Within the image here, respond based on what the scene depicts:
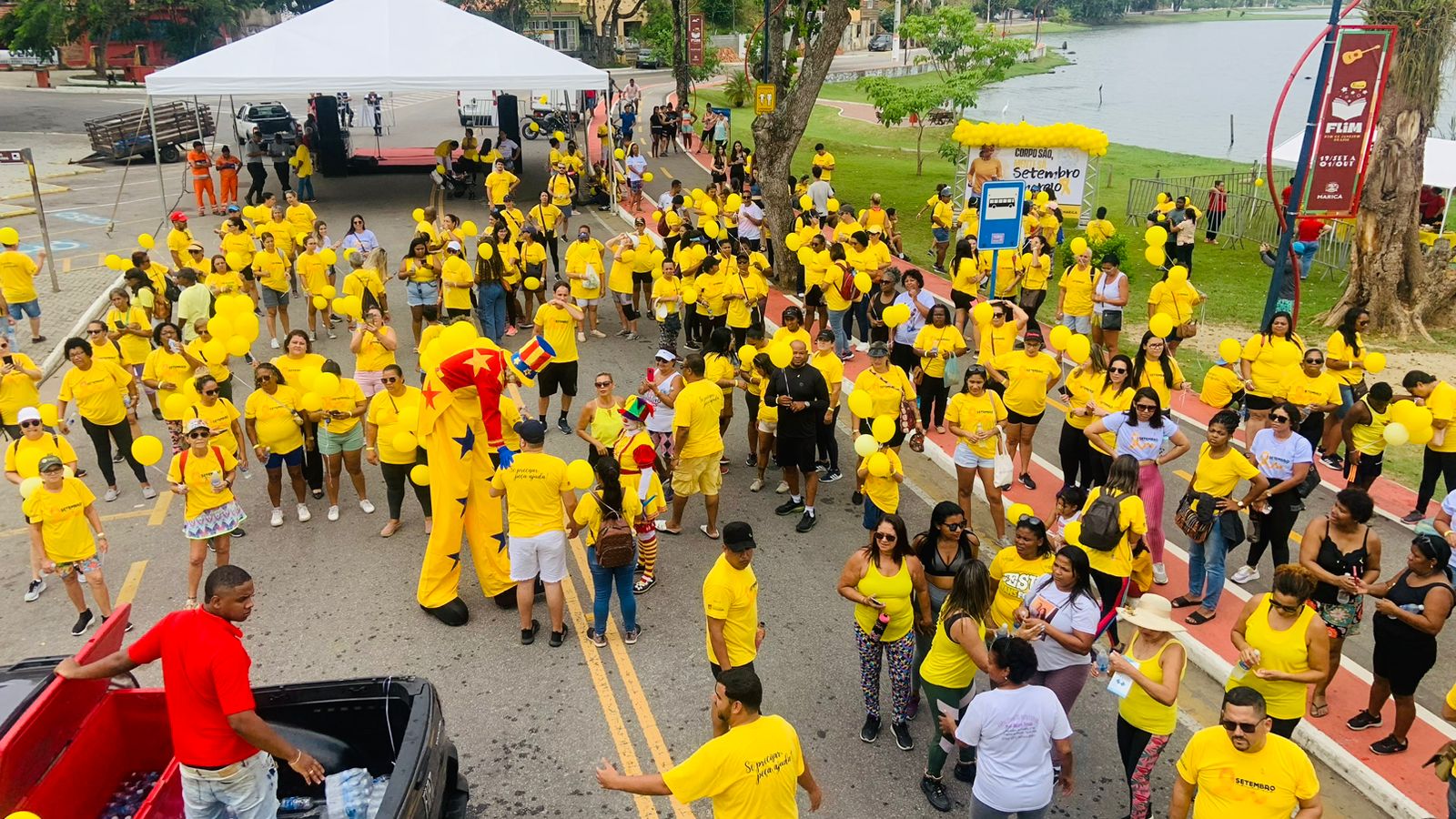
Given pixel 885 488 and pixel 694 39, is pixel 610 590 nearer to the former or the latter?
pixel 885 488

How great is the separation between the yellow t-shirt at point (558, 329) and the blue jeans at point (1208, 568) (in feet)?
20.4

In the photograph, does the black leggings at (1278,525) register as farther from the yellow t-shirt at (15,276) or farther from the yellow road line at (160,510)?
the yellow t-shirt at (15,276)

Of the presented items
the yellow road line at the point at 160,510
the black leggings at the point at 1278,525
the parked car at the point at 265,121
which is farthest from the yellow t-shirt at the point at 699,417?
the parked car at the point at 265,121

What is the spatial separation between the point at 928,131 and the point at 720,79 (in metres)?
30.4

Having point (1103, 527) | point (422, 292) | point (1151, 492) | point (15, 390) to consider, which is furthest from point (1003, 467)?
point (15, 390)

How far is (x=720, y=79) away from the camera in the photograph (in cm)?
6712

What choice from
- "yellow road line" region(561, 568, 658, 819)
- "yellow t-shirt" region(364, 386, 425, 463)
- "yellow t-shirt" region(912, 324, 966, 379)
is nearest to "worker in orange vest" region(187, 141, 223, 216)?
"yellow t-shirt" region(364, 386, 425, 463)

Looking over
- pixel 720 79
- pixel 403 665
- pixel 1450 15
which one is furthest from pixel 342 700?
pixel 720 79

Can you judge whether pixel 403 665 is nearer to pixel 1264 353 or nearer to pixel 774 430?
pixel 774 430

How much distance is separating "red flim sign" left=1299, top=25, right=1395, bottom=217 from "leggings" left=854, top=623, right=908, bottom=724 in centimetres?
867

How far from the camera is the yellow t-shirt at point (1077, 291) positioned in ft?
39.5

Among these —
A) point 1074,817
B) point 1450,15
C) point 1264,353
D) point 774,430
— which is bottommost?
point 1074,817

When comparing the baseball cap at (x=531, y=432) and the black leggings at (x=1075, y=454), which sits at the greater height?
the baseball cap at (x=531, y=432)

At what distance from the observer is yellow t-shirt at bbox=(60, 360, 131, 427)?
9.12m
